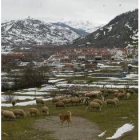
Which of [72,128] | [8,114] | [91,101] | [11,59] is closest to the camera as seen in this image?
[72,128]

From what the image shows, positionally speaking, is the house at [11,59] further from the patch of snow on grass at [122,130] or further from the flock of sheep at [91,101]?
the patch of snow on grass at [122,130]

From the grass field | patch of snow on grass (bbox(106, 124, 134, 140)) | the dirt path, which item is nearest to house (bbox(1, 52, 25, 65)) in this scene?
the grass field

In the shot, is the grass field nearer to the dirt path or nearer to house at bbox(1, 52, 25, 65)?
the dirt path

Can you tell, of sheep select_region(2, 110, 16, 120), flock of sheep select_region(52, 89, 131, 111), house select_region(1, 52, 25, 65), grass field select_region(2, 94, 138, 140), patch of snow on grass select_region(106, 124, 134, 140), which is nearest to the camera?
patch of snow on grass select_region(106, 124, 134, 140)

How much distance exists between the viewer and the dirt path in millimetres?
18594

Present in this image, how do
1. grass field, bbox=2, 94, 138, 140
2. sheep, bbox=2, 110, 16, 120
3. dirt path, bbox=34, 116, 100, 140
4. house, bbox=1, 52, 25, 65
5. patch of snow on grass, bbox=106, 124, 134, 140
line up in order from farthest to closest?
house, bbox=1, 52, 25, 65, sheep, bbox=2, 110, 16, 120, grass field, bbox=2, 94, 138, 140, dirt path, bbox=34, 116, 100, 140, patch of snow on grass, bbox=106, 124, 134, 140

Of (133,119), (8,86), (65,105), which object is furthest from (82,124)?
(8,86)

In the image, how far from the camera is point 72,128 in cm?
2120

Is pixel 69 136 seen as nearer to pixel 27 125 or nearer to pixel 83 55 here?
pixel 27 125

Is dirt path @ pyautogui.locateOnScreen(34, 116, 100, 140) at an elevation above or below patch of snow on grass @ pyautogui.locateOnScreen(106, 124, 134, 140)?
below

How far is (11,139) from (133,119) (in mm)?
9047

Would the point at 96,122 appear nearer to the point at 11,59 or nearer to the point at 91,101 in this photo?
the point at 91,101

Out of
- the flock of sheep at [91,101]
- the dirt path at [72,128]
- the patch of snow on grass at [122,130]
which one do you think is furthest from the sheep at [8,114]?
the patch of snow on grass at [122,130]

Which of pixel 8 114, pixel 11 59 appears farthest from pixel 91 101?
pixel 11 59
